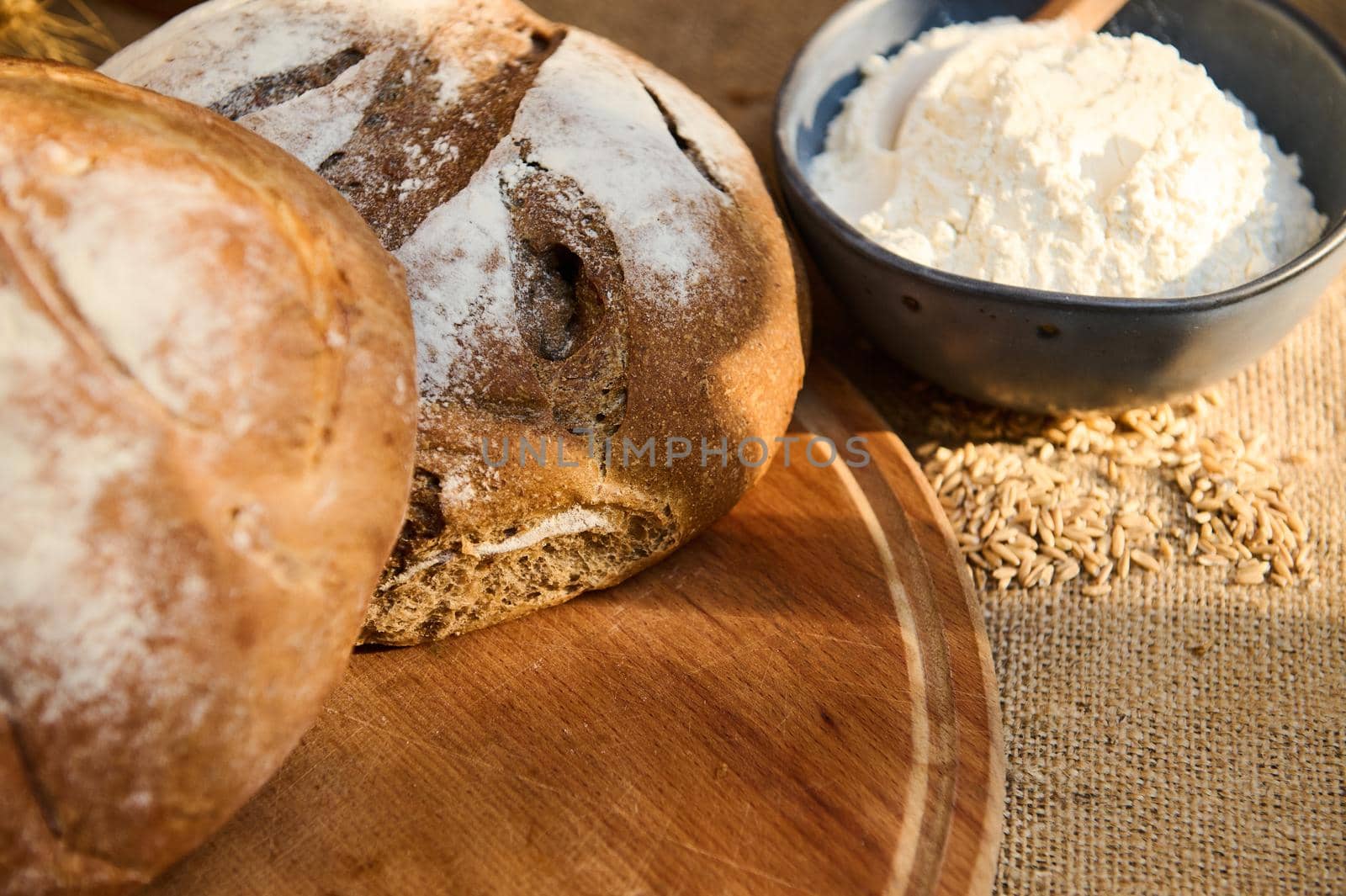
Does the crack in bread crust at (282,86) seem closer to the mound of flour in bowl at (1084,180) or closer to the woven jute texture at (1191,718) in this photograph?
the mound of flour in bowl at (1084,180)

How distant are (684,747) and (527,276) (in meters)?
0.59

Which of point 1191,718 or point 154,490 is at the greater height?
point 154,490

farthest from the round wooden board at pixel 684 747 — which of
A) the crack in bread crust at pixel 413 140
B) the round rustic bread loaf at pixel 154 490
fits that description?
the crack in bread crust at pixel 413 140

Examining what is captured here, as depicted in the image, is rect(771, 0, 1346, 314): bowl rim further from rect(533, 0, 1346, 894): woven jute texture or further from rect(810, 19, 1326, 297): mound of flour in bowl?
rect(533, 0, 1346, 894): woven jute texture

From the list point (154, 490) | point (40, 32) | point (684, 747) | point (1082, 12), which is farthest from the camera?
point (40, 32)

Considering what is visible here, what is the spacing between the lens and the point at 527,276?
4.22ft

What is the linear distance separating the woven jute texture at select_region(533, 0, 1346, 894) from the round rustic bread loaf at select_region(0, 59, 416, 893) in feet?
2.80

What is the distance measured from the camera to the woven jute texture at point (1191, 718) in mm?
1241

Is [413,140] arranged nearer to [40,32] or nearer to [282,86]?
[282,86]

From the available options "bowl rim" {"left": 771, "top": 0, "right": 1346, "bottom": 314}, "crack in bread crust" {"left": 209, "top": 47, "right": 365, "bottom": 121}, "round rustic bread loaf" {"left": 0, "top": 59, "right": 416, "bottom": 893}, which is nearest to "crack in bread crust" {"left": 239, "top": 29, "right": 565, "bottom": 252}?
"crack in bread crust" {"left": 209, "top": 47, "right": 365, "bottom": 121}

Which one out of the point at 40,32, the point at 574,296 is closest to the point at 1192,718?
the point at 574,296

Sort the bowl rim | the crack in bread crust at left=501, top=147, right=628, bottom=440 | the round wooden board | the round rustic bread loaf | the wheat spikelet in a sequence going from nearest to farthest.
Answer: the round rustic bread loaf
the round wooden board
the crack in bread crust at left=501, top=147, right=628, bottom=440
the bowl rim
the wheat spikelet

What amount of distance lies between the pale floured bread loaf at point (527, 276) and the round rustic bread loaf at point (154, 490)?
201mm

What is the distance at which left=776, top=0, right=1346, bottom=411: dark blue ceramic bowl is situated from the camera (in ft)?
4.69
